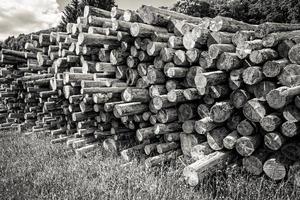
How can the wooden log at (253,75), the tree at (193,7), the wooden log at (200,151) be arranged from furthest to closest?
the tree at (193,7), the wooden log at (200,151), the wooden log at (253,75)

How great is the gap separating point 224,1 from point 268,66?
27996 millimetres

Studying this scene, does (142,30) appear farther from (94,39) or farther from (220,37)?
(220,37)

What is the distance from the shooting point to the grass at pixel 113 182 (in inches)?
149

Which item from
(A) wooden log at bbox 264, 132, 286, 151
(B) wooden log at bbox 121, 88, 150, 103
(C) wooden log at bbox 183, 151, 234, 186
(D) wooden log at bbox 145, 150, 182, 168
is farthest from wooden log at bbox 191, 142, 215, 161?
(B) wooden log at bbox 121, 88, 150, 103

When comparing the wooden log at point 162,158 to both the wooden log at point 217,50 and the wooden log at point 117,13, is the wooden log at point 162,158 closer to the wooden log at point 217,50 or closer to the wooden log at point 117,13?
the wooden log at point 217,50

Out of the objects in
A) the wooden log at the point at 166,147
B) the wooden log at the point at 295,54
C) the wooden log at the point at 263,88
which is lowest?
the wooden log at the point at 166,147

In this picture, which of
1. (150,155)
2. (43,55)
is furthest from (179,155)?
(43,55)

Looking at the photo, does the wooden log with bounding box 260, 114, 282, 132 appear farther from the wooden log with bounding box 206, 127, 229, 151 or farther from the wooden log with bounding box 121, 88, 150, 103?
the wooden log with bounding box 121, 88, 150, 103

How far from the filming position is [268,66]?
3.80 metres

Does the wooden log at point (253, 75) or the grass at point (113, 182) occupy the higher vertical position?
the wooden log at point (253, 75)

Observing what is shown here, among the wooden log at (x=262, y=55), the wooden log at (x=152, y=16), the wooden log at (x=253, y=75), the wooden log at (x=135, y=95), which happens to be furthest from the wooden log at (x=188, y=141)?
the wooden log at (x=152, y=16)

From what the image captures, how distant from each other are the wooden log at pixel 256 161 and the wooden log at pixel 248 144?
0.36 ft

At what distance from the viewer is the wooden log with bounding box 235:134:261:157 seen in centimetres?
390

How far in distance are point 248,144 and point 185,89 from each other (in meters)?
1.28
